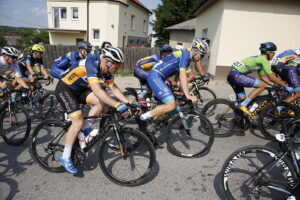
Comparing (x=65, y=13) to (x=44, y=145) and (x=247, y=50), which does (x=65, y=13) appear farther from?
(x=44, y=145)

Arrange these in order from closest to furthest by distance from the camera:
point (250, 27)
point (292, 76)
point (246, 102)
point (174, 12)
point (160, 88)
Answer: point (160, 88) → point (246, 102) → point (292, 76) → point (250, 27) → point (174, 12)

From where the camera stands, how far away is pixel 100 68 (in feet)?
9.66

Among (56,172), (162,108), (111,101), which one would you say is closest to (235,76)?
(162,108)

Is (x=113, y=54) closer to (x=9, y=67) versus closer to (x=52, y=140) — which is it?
(x=52, y=140)

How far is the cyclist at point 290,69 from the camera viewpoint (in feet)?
15.6

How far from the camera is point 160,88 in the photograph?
12.0 feet

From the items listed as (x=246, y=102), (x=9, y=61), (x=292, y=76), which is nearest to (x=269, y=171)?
(x=246, y=102)

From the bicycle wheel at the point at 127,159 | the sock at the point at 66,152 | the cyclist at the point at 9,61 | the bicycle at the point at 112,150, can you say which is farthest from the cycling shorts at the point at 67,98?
the cyclist at the point at 9,61

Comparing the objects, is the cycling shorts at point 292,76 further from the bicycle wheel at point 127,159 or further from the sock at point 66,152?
the sock at point 66,152

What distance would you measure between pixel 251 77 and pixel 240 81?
0.24m

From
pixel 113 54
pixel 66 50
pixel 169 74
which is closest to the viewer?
pixel 113 54

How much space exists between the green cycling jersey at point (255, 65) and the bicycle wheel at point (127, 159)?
294cm

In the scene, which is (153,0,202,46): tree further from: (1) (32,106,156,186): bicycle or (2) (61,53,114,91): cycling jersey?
A: (1) (32,106,156,186): bicycle

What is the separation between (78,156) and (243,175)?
251 centimetres
